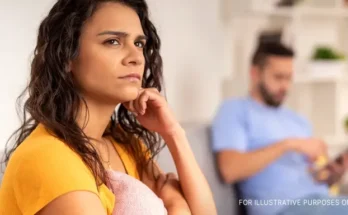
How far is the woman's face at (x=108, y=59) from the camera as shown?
1.05 meters

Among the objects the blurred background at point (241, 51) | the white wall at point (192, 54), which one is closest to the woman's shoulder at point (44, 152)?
the blurred background at point (241, 51)

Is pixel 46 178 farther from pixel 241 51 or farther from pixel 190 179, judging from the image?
pixel 241 51

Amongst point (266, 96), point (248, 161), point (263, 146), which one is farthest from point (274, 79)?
point (248, 161)

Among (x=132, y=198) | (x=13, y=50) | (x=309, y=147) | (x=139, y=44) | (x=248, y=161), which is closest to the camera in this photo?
(x=132, y=198)

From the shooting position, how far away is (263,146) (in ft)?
6.11

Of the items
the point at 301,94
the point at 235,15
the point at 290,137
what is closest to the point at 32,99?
the point at 290,137

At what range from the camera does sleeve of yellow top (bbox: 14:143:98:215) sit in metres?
0.91

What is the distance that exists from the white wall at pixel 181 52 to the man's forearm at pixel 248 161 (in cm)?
38

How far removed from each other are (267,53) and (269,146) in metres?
0.36

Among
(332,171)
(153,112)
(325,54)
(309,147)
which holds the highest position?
(153,112)

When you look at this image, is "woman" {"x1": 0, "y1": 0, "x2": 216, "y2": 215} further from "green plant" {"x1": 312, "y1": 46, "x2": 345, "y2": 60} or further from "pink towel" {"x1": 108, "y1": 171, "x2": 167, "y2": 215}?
"green plant" {"x1": 312, "y1": 46, "x2": 345, "y2": 60}

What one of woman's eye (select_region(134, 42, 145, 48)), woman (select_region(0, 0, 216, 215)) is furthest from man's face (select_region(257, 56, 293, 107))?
woman's eye (select_region(134, 42, 145, 48))

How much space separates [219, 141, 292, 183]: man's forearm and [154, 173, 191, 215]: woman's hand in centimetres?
50

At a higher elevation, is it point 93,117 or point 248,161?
point 93,117
